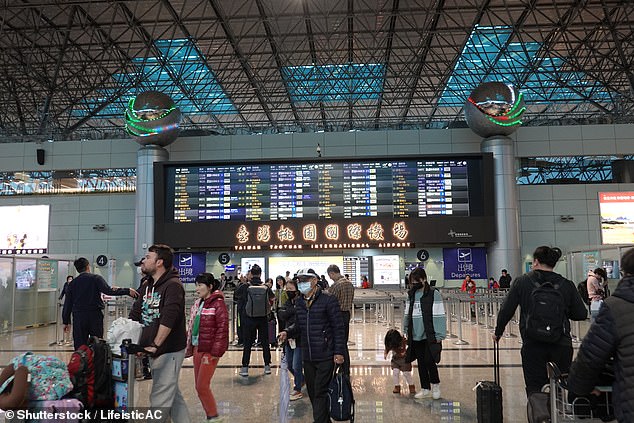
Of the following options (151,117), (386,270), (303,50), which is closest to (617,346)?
(151,117)

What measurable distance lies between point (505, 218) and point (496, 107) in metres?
3.80

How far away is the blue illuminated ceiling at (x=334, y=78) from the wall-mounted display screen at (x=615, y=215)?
33.2 feet

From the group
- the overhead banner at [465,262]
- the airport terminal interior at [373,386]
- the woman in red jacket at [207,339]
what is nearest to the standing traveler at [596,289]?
the airport terminal interior at [373,386]

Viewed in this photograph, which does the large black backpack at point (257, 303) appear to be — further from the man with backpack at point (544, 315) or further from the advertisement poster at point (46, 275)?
the advertisement poster at point (46, 275)

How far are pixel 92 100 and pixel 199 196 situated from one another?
11.2 metres

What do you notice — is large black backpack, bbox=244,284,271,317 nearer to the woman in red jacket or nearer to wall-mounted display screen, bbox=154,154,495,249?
the woman in red jacket

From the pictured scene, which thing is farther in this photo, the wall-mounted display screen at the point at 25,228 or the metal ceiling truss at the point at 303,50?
the wall-mounted display screen at the point at 25,228

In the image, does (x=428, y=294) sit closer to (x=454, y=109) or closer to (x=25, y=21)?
(x=25, y=21)

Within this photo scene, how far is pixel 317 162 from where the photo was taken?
61.4 ft

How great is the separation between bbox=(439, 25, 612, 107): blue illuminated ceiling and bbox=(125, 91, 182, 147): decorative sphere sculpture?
36.4 ft

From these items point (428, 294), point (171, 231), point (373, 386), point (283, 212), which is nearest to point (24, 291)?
point (171, 231)

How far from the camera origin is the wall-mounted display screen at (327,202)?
18.1 metres

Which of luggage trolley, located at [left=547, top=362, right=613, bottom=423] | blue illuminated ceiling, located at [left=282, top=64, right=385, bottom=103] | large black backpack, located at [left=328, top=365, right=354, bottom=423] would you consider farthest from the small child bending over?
blue illuminated ceiling, located at [left=282, top=64, right=385, bottom=103]

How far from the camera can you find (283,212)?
18500mm
